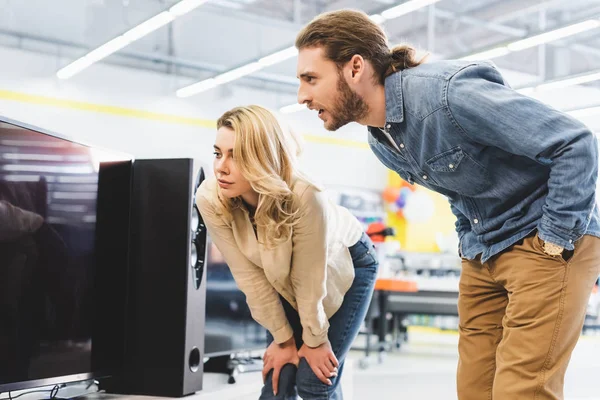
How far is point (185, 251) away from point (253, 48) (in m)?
8.75

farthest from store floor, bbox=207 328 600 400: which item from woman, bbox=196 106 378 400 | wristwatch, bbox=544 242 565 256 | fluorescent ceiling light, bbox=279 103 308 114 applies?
fluorescent ceiling light, bbox=279 103 308 114

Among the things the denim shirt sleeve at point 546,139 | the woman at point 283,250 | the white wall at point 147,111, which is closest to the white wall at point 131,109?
the white wall at point 147,111

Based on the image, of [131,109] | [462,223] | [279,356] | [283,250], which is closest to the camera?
[462,223]

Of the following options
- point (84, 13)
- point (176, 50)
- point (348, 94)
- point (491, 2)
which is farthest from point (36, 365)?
point (491, 2)

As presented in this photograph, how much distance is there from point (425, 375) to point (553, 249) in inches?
166

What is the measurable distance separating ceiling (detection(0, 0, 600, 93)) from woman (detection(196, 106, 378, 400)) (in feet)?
22.7

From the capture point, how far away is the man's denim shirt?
49.2 inches

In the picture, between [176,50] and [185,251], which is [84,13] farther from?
[185,251]

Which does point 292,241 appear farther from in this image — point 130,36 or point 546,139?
point 130,36

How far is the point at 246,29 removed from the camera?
1030cm

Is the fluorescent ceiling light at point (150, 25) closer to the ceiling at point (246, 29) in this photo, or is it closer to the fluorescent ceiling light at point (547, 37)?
the ceiling at point (246, 29)

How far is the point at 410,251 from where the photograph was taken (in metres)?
11.0

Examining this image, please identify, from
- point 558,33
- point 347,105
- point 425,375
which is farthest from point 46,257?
point 558,33

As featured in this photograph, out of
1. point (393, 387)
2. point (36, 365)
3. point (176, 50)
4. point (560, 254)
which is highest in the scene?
point (176, 50)
